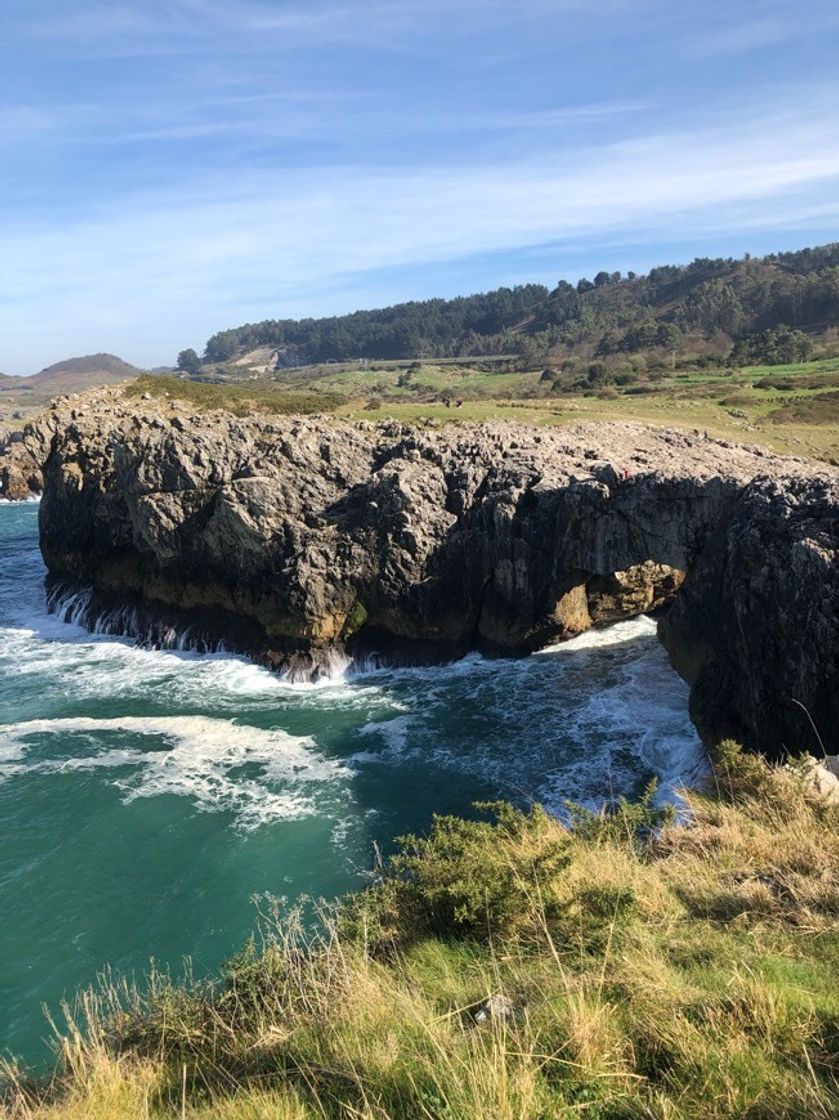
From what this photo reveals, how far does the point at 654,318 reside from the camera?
137125 mm

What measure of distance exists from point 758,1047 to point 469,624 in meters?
23.6

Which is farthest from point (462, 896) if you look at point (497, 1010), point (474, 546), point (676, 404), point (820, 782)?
point (676, 404)

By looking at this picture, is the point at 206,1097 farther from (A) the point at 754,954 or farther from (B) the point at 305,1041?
(A) the point at 754,954

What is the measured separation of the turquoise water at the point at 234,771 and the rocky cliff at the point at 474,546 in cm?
179

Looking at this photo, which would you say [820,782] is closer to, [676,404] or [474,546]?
[474,546]

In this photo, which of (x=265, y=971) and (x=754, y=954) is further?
(x=265, y=971)

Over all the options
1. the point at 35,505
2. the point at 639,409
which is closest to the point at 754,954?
the point at 639,409

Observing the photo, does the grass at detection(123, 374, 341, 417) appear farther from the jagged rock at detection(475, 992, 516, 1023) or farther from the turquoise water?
the jagged rock at detection(475, 992, 516, 1023)

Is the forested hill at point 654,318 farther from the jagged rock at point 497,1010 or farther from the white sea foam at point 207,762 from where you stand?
the jagged rock at point 497,1010

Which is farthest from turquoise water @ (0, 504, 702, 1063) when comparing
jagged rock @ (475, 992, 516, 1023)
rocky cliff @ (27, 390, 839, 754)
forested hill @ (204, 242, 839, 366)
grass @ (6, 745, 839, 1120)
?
forested hill @ (204, 242, 839, 366)

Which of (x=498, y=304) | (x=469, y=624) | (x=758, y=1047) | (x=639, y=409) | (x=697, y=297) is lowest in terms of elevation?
(x=469, y=624)

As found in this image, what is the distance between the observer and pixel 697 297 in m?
135

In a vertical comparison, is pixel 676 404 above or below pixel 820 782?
above

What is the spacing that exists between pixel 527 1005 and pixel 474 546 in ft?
74.0
